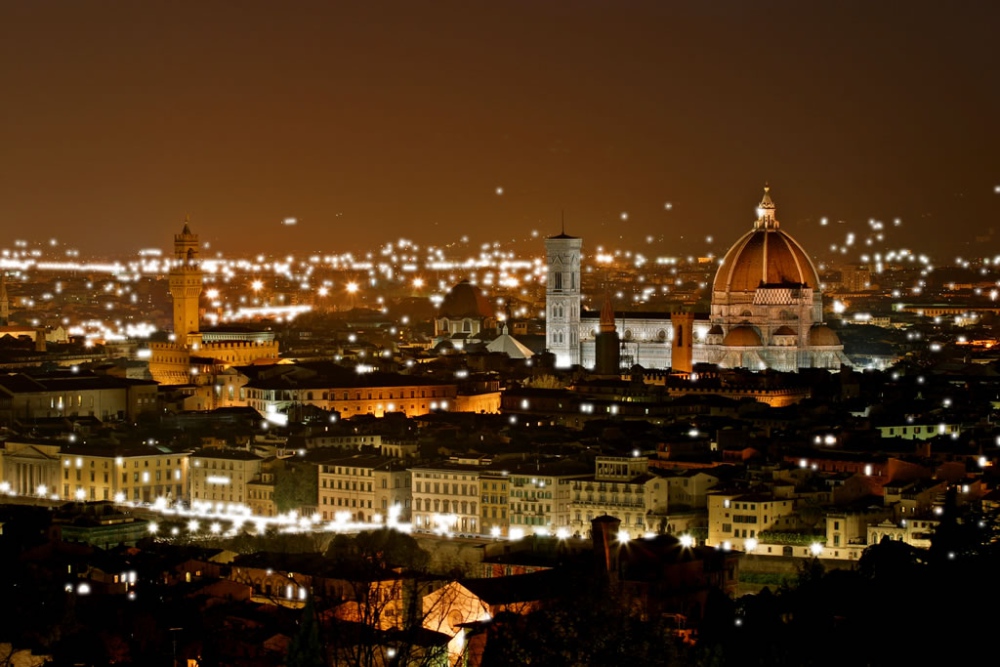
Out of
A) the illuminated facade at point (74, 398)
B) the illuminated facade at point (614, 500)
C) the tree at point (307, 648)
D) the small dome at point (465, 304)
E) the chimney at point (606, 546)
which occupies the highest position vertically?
the small dome at point (465, 304)

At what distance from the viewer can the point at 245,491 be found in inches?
1845

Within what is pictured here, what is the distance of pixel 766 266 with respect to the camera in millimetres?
74812

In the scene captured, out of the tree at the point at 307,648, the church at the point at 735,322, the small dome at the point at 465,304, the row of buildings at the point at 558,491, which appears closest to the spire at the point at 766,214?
the church at the point at 735,322

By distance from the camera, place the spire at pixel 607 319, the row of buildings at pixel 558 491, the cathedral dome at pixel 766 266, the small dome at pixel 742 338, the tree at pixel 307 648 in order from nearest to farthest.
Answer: the tree at pixel 307 648, the row of buildings at pixel 558 491, the small dome at pixel 742 338, the cathedral dome at pixel 766 266, the spire at pixel 607 319

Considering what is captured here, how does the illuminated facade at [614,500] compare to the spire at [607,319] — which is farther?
the spire at [607,319]

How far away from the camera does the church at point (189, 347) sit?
221 ft

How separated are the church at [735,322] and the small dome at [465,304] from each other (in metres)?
10.5

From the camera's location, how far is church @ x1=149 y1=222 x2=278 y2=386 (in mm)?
67250

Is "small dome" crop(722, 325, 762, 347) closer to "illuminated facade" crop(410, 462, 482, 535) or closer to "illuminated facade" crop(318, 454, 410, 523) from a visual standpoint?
"illuminated facade" crop(318, 454, 410, 523)

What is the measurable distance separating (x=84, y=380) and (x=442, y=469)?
64.6 feet

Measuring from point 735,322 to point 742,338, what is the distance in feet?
5.75

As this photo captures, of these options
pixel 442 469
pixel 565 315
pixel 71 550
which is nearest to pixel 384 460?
pixel 442 469

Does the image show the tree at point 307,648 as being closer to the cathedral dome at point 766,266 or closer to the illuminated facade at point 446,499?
the illuminated facade at point 446,499

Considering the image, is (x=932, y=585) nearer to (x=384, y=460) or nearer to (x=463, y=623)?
(x=463, y=623)
